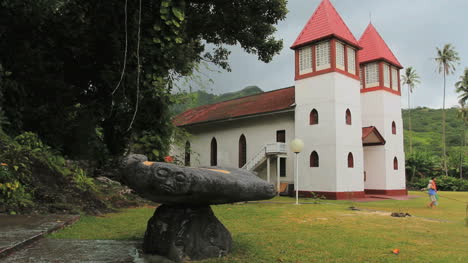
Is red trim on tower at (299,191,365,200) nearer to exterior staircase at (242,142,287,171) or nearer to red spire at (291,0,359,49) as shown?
exterior staircase at (242,142,287,171)

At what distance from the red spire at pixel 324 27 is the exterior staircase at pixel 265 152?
20.3 feet

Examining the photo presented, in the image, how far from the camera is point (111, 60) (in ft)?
38.2

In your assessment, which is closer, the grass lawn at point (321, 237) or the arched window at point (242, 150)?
the grass lawn at point (321, 237)

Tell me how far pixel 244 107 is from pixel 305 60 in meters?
6.39

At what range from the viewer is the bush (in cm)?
3300

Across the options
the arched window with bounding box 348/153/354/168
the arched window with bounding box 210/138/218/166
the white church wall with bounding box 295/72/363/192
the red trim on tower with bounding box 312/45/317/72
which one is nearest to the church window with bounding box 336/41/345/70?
the white church wall with bounding box 295/72/363/192

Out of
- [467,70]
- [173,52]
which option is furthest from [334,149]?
[467,70]

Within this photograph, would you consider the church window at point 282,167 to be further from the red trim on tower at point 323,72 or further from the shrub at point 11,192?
the shrub at point 11,192

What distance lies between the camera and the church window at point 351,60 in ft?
72.6

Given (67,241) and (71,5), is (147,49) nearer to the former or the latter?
(71,5)

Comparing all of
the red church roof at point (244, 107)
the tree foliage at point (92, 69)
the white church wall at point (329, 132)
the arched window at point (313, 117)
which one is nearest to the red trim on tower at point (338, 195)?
the white church wall at point (329, 132)

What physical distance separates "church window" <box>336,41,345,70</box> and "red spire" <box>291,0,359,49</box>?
0.41 metres

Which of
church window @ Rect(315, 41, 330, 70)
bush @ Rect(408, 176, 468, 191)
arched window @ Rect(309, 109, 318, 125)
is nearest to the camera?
church window @ Rect(315, 41, 330, 70)

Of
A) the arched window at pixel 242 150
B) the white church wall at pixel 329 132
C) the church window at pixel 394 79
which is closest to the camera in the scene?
the white church wall at pixel 329 132
